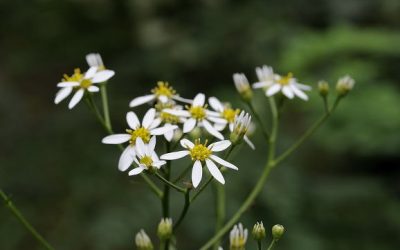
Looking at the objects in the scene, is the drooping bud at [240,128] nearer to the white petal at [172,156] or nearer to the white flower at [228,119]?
the white flower at [228,119]

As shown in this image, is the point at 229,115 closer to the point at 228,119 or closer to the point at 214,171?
the point at 228,119

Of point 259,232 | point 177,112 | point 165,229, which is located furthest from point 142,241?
point 177,112

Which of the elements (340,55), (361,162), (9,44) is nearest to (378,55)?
(340,55)

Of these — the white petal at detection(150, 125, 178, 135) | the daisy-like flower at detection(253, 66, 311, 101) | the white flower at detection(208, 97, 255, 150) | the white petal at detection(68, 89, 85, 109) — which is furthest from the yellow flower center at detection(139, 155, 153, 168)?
the daisy-like flower at detection(253, 66, 311, 101)

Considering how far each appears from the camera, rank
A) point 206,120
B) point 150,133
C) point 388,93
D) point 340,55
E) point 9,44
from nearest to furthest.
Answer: point 150,133
point 206,120
point 388,93
point 340,55
point 9,44

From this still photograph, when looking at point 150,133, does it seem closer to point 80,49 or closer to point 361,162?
point 361,162

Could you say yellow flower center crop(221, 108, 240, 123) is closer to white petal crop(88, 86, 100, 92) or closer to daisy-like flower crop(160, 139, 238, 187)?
daisy-like flower crop(160, 139, 238, 187)

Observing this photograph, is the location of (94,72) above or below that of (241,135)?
above
